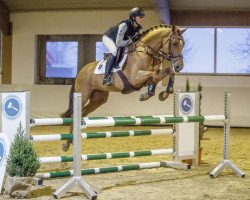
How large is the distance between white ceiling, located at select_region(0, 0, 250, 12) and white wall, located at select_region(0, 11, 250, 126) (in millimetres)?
143

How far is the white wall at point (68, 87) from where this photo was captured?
11117 mm

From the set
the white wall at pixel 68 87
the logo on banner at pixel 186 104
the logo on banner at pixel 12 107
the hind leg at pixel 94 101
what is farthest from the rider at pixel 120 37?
the white wall at pixel 68 87

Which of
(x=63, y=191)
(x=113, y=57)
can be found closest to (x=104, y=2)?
(x=113, y=57)

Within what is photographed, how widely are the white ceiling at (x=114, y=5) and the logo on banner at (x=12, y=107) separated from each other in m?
7.04

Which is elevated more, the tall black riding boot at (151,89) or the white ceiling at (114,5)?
the white ceiling at (114,5)

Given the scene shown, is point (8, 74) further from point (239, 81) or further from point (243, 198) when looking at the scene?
point (243, 198)

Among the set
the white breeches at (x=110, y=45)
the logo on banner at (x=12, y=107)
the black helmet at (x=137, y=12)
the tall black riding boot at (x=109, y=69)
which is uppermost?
the black helmet at (x=137, y=12)

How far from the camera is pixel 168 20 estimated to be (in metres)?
11.3

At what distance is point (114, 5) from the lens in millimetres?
11641

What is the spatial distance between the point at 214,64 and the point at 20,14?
487 centimetres

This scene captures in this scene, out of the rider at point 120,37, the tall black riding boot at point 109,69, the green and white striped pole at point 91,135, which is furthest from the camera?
the tall black riding boot at point 109,69

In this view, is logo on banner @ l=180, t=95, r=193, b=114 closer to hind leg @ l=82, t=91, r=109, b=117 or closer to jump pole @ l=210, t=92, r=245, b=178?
jump pole @ l=210, t=92, r=245, b=178

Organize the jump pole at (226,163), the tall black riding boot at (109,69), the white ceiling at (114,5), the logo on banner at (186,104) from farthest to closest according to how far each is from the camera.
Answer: the white ceiling at (114,5), the logo on banner at (186,104), the tall black riding boot at (109,69), the jump pole at (226,163)

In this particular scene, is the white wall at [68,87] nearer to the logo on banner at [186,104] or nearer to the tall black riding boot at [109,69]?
the logo on banner at [186,104]
